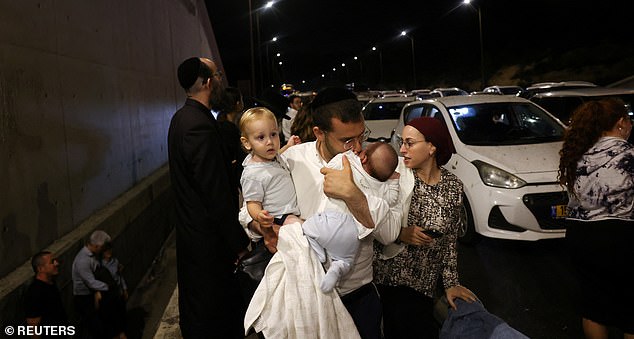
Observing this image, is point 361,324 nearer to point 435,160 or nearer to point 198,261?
point 435,160

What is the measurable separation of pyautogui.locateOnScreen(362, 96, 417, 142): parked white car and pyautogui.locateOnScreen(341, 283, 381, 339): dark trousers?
36.7 feet

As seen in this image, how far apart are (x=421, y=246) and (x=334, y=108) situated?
856mm

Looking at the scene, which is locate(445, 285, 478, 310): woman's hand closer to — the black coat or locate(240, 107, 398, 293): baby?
locate(240, 107, 398, 293): baby

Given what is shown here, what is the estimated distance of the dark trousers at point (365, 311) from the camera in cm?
257

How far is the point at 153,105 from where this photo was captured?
1023cm

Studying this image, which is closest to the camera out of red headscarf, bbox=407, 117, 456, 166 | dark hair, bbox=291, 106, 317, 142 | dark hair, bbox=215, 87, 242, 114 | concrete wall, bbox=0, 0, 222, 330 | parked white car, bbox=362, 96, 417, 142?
red headscarf, bbox=407, 117, 456, 166

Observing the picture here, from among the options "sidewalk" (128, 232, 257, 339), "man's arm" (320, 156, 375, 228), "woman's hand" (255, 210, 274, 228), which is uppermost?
"man's arm" (320, 156, 375, 228)

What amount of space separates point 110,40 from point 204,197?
4590mm

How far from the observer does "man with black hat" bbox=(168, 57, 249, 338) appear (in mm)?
3395

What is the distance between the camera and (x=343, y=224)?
2.33 m

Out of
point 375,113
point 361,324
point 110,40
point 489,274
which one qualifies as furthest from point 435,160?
point 375,113

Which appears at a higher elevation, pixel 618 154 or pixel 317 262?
pixel 618 154

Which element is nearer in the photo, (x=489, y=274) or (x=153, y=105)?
(x=489, y=274)

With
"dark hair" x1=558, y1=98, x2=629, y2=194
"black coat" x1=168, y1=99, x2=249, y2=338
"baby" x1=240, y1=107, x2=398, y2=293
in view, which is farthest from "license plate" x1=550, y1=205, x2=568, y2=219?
"baby" x1=240, y1=107, x2=398, y2=293
